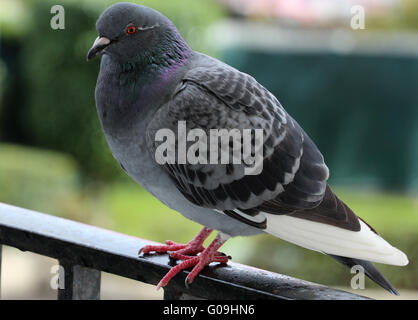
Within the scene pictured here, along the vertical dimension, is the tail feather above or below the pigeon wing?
below

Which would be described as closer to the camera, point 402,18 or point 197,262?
point 197,262

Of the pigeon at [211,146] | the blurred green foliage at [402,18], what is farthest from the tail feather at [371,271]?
the blurred green foliage at [402,18]

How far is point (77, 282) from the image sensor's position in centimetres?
212

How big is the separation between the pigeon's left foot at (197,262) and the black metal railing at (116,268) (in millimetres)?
21

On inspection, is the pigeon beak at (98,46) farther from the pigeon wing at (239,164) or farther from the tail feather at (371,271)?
the tail feather at (371,271)

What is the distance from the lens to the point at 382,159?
27.4 ft

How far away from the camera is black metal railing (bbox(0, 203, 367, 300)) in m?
1.89

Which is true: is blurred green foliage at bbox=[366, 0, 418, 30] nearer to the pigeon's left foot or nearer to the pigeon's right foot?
the pigeon's right foot

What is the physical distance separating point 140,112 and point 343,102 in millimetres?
6494

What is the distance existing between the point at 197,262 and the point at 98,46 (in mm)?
728

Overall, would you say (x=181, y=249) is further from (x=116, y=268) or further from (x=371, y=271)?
(x=371, y=271)

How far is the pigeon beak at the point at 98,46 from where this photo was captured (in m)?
2.09

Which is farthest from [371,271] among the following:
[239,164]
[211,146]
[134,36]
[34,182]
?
[34,182]

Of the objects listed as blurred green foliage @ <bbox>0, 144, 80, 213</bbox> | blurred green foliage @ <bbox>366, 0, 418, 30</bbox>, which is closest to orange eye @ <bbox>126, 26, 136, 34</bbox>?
blurred green foliage @ <bbox>0, 144, 80, 213</bbox>
